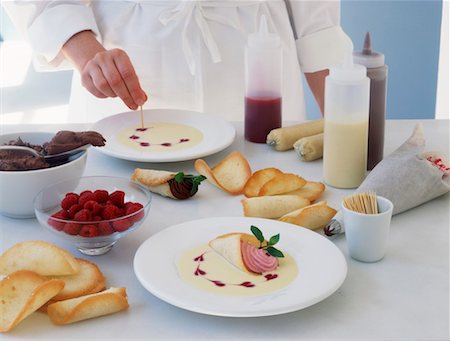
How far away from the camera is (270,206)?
129cm

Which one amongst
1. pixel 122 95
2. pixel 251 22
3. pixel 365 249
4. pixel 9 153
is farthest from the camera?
pixel 251 22

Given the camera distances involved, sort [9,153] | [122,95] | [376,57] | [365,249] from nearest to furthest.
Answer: [365,249] → [9,153] → [376,57] → [122,95]

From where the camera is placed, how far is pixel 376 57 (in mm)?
1447

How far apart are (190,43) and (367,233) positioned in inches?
37.3

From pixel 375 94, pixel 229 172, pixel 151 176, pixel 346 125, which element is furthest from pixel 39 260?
pixel 375 94

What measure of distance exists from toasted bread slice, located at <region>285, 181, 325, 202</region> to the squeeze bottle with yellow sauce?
0.05 metres

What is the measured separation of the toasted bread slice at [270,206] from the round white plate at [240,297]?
6 cm

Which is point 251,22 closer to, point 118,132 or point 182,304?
point 118,132

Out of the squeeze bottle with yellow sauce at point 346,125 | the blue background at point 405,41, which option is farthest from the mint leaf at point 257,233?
the blue background at point 405,41

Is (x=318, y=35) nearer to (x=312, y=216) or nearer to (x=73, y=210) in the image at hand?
(x=312, y=216)

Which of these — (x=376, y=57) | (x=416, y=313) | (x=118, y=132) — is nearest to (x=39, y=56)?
(x=118, y=132)

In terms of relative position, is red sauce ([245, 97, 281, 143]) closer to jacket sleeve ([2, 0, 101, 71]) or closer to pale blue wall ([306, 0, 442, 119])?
jacket sleeve ([2, 0, 101, 71])

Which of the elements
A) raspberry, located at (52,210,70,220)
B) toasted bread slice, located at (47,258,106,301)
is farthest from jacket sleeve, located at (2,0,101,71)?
toasted bread slice, located at (47,258,106,301)

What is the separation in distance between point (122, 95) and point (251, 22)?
47 centimetres
